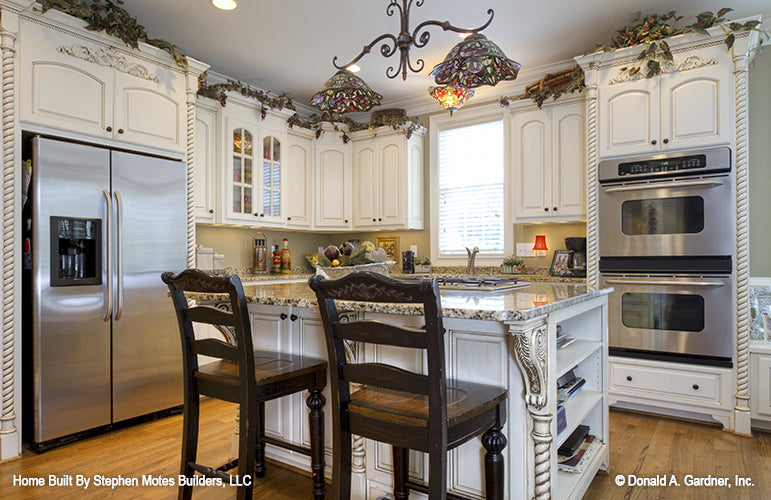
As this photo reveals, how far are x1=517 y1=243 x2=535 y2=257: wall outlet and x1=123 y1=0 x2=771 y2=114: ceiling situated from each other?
1530 millimetres

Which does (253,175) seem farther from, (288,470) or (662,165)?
(662,165)

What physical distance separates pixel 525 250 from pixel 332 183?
211 centimetres

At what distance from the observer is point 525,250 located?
440 cm

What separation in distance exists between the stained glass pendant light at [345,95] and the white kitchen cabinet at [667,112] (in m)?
2.01

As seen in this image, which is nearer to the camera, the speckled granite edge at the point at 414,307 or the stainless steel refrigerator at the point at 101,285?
the speckled granite edge at the point at 414,307

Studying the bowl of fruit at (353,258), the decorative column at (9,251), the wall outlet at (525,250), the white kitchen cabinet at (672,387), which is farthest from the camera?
the wall outlet at (525,250)

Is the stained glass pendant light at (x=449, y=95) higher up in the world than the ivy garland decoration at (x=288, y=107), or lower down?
lower down

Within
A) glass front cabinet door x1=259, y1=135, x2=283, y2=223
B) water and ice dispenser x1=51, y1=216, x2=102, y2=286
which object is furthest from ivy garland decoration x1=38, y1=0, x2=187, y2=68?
glass front cabinet door x1=259, y1=135, x2=283, y2=223

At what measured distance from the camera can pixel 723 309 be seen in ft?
9.90

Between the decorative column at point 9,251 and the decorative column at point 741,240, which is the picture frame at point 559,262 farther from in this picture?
the decorative column at point 9,251

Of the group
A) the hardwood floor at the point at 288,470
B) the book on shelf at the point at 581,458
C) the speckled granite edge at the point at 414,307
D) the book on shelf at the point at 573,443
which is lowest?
the hardwood floor at the point at 288,470

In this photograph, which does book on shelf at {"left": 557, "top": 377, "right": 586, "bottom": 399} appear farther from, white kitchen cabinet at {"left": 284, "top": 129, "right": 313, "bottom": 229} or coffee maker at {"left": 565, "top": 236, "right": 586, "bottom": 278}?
white kitchen cabinet at {"left": 284, "top": 129, "right": 313, "bottom": 229}

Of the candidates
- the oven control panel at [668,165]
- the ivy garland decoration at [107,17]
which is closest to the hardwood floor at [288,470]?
the oven control panel at [668,165]

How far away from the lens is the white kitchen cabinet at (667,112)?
305cm
